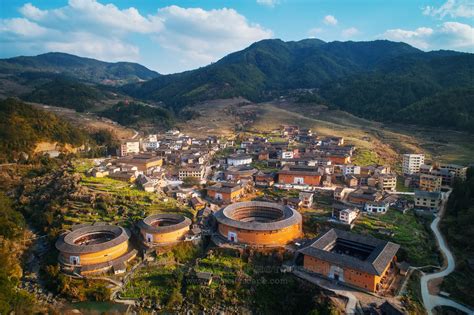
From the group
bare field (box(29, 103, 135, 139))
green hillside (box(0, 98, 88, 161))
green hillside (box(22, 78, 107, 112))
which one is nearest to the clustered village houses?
green hillside (box(0, 98, 88, 161))

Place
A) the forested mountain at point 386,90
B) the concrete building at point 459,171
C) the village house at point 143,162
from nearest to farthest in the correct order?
the concrete building at point 459,171, the village house at point 143,162, the forested mountain at point 386,90

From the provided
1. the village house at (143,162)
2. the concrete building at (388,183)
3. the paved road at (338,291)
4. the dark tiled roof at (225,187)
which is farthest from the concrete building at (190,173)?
the paved road at (338,291)

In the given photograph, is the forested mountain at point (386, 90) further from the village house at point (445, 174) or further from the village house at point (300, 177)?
the village house at point (300, 177)

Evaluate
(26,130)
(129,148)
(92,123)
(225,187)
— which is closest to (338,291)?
(225,187)

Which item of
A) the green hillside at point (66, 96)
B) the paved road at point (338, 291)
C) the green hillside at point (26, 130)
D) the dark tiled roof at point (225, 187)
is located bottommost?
the paved road at point (338, 291)

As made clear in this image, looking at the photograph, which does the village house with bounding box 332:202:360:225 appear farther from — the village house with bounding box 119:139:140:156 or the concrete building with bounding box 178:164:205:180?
the village house with bounding box 119:139:140:156

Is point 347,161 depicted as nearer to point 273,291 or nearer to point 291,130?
point 291,130

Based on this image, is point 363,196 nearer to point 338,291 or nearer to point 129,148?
A: point 338,291
